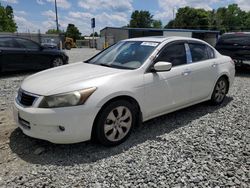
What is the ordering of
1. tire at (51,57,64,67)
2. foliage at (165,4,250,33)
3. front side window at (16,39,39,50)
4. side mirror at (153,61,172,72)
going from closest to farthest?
side mirror at (153,61,172,72) → front side window at (16,39,39,50) → tire at (51,57,64,67) → foliage at (165,4,250,33)

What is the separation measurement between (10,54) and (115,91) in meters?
6.94

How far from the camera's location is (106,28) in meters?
47.3

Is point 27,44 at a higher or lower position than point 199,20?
lower

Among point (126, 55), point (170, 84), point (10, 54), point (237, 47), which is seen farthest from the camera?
point (237, 47)

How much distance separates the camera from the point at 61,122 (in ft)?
11.1

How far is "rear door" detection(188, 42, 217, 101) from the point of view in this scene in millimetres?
5000

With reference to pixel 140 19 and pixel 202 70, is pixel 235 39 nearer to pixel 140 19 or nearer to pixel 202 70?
pixel 202 70

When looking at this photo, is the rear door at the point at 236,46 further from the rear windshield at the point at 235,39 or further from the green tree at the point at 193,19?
the green tree at the point at 193,19

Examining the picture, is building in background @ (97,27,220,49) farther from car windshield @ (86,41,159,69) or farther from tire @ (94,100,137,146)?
tire @ (94,100,137,146)

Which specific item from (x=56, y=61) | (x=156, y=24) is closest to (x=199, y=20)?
(x=156, y=24)

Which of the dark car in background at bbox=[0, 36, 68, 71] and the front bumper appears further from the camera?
the dark car in background at bbox=[0, 36, 68, 71]

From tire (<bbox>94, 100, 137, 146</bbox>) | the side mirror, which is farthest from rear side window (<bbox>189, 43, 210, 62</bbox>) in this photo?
tire (<bbox>94, 100, 137, 146</bbox>)

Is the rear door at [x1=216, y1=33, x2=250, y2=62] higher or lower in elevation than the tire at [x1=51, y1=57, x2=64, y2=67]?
higher

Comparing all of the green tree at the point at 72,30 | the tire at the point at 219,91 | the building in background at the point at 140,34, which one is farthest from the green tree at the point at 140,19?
the tire at the point at 219,91
